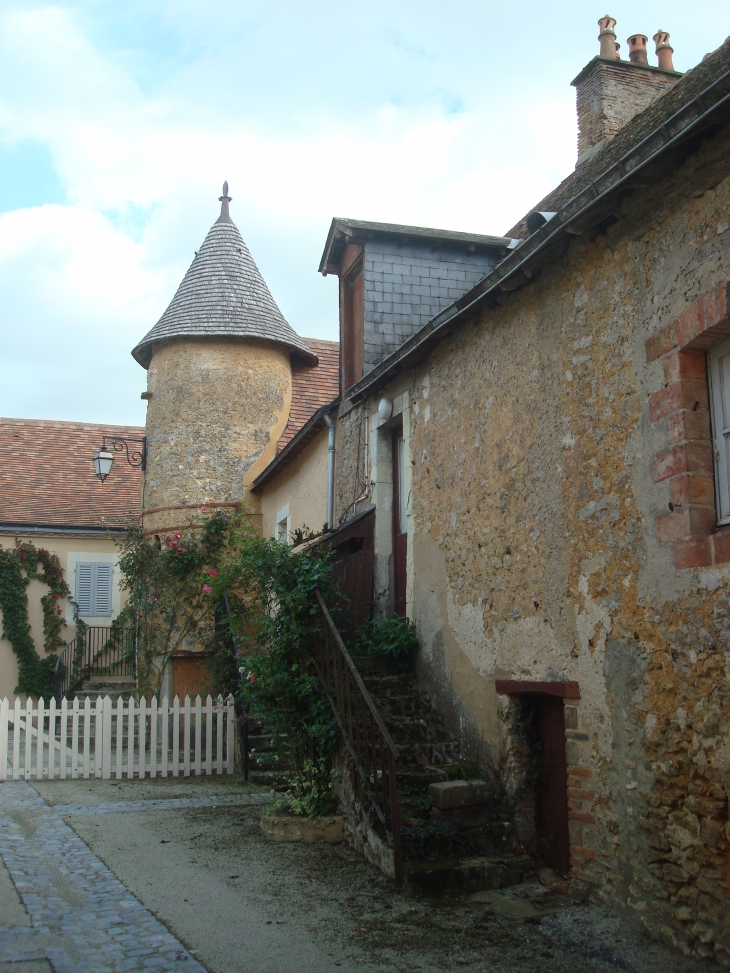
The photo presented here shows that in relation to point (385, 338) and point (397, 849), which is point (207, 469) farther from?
point (397, 849)

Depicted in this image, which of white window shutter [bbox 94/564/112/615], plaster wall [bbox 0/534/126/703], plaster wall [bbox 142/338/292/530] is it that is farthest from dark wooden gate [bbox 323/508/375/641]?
white window shutter [bbox 94/564/112/615]

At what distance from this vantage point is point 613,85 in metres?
11.1

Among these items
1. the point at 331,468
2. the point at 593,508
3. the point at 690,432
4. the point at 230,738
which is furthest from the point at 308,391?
the point at 690,432

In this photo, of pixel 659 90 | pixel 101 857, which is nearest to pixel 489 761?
pixel 101 857

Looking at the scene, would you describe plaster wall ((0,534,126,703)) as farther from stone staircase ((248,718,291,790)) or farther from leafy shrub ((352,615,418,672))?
leafy shrub ((352,615,418,672))

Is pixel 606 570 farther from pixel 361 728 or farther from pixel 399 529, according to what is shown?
pixel 399 529

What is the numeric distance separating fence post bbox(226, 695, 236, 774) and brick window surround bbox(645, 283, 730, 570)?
7799mm

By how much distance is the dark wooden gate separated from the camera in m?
9.05

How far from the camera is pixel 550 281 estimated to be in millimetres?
6199

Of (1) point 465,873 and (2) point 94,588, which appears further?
(2) point 94,588

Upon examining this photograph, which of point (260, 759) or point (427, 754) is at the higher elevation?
point (427, 754)

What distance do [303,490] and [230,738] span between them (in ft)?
11.6

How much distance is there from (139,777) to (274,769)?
5.79 ft

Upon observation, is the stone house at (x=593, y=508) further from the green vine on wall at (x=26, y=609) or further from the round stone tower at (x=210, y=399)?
the green vine on wall at (x=26, y=609)
